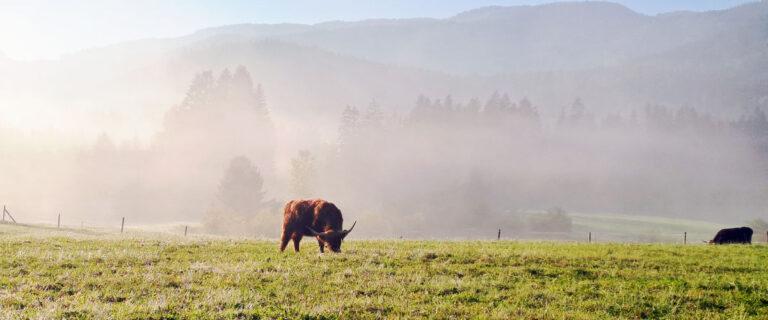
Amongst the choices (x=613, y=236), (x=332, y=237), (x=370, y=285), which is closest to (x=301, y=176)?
(x=613, y=236)

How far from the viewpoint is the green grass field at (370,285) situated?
1016 cm

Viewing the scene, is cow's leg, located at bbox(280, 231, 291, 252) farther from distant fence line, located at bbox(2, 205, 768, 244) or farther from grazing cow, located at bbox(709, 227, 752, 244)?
distant fence line, located at bbox(2, 205, 768, 244)

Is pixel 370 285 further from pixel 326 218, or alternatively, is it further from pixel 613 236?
pixel 613 236

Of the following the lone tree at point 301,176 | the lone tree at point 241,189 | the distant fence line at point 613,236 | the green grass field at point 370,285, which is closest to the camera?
the green grass field at point 370,285

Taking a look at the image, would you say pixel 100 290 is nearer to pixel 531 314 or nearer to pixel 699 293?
pixel 531 314

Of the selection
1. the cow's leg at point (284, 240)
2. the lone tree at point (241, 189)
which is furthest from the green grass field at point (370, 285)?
the lone tree at point (241, 189)

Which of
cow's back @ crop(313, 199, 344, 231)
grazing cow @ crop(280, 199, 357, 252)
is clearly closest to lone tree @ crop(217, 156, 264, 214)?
grazing cow @ crop(280, 199, 357, 252)

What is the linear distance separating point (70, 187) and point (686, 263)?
10404 cm

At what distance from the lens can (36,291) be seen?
11453 mm

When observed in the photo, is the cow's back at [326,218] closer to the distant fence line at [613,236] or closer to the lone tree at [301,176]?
the distant fence line at [613,236]

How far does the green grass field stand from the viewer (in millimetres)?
10164

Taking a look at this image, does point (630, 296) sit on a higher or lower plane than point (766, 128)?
lower

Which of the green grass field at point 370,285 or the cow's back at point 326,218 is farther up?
the cow's back at point 326,218

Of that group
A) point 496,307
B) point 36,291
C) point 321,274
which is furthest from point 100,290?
point 496,307
